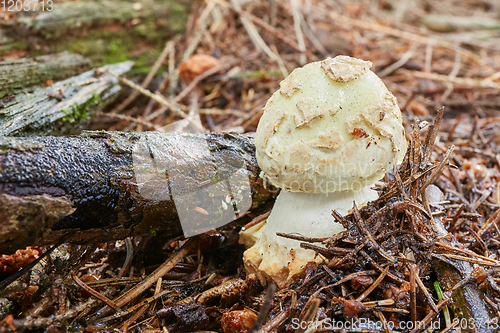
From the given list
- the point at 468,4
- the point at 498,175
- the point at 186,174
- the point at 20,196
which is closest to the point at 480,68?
the point at 498,175

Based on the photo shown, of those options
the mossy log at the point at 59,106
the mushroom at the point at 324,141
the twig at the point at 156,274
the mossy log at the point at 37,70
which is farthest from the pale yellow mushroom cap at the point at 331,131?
→ the mossy log at the point at 37,70

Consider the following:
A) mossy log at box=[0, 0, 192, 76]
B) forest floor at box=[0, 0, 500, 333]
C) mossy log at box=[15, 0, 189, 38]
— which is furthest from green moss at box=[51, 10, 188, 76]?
forest floor at box=[0, 0, 500, 333]

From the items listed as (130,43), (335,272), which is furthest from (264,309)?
(130,43)

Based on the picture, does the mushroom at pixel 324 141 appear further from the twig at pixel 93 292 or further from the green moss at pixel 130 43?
the green moss at pixel 130 43

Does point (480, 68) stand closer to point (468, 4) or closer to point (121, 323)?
point (468, 4)

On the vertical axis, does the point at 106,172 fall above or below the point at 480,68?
above

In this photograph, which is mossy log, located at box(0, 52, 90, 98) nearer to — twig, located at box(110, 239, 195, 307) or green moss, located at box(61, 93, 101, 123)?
green moss, located at box(61, 93, 101, 123)
